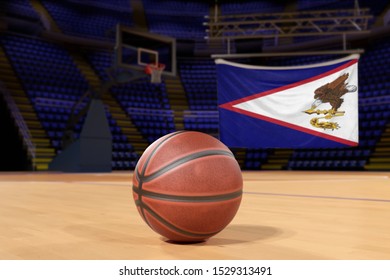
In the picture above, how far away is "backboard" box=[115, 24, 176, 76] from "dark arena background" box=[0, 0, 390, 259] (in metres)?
0.07

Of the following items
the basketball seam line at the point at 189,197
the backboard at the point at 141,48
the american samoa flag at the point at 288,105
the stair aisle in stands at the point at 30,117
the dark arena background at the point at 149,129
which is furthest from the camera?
the stair aisle in stands at the point at 30,117

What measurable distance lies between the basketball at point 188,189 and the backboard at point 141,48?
30.8 ft

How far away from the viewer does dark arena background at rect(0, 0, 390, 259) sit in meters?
1.87

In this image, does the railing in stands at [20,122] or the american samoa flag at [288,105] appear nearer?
the american samoa flag at [288,105]

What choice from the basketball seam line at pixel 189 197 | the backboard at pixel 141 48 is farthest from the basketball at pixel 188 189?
the backboard at pixel 141 48

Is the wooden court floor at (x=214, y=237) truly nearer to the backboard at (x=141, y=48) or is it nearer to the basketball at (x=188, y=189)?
the basketball at (x=188, y=189)

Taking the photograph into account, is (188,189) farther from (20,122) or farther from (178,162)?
(20,122)

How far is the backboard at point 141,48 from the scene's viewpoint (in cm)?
1114

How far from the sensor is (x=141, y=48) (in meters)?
12.1

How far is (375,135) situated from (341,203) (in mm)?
12165

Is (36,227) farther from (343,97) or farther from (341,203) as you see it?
Answer: (343,97)

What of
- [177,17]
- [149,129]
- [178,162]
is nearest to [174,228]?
[178,162]

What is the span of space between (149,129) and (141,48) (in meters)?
5.33
